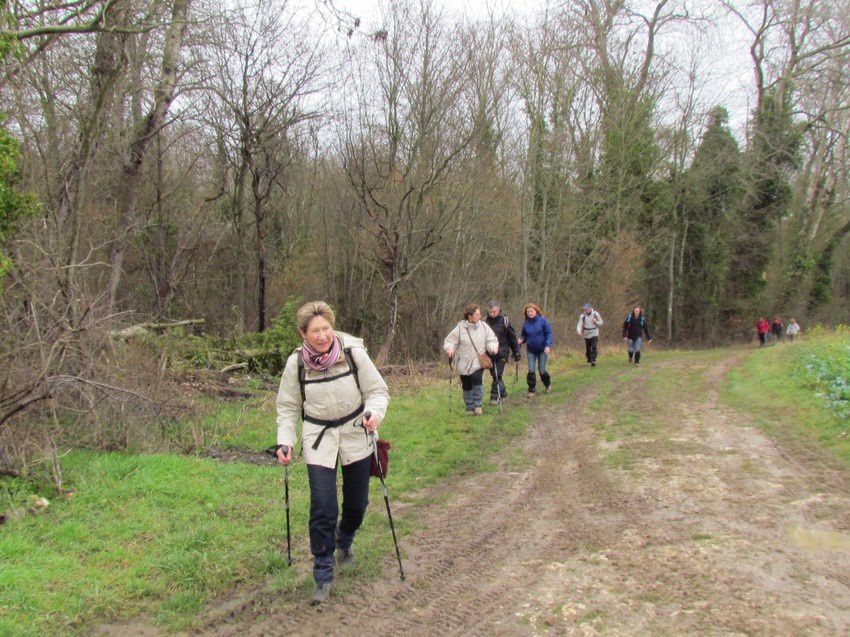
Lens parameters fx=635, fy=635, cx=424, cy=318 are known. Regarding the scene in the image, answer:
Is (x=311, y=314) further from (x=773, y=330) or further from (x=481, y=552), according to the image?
(x=773, y=330)

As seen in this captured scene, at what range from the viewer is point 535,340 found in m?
12.1

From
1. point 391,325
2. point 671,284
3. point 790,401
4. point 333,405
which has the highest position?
point 671,284

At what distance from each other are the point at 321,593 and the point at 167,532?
72.6 inches

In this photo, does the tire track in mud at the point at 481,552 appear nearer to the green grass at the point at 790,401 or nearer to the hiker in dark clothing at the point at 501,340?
the green grass at the point at 790,401

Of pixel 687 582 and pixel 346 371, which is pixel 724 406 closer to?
pixel 687 582

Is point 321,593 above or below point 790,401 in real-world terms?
below

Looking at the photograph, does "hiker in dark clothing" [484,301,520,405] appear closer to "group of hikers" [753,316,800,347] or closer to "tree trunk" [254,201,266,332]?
"tree trunk" [254,201,266,332]

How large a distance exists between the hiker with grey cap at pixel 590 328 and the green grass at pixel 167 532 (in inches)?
386

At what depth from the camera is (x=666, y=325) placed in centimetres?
3812

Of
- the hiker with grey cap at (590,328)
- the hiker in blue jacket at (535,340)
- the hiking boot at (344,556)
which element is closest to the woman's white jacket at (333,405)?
the hiking boot at (344,556)

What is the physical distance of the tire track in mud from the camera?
12.9ft

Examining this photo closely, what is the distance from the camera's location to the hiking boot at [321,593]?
13.8 feet

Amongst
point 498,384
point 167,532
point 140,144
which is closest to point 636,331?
point 498,384

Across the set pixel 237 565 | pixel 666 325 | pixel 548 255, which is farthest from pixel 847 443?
pixel 666 325
